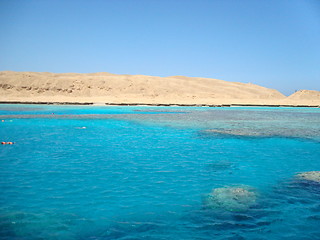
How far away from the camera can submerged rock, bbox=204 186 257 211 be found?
687 cm

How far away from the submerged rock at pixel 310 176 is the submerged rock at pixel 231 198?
7.62ft

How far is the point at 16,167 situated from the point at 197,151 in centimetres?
746

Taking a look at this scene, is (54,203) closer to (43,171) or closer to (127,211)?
(127,211)

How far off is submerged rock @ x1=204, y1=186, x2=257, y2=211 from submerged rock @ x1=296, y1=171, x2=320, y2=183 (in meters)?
2.32

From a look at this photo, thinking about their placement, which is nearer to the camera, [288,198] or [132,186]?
[288,198]

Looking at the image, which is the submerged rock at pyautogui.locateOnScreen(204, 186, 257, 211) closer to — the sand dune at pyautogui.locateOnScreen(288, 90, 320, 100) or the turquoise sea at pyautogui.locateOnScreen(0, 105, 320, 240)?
the turquoise sea at pyautogui.locateOnScreen(0, 105, 320, 240)

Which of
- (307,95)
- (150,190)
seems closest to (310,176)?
(150,190)

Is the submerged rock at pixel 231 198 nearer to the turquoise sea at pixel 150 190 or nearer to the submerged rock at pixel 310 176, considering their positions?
the turquoise sea at pixel 150 190

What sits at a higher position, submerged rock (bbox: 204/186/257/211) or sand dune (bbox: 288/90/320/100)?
sand dune (bbox: 288/90/320/100)

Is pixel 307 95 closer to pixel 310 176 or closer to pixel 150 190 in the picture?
pixel 310 176

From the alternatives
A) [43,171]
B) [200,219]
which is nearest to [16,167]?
[43,171]

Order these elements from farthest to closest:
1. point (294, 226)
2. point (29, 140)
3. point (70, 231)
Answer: point (29, 140)
point (294, 226)
point (70, 231)

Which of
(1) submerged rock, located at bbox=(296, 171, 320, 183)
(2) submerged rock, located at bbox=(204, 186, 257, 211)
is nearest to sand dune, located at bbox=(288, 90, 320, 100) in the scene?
(1) submerged rock, located at bbox=(296, 171, 320, 183)

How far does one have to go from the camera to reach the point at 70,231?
5.71 m
